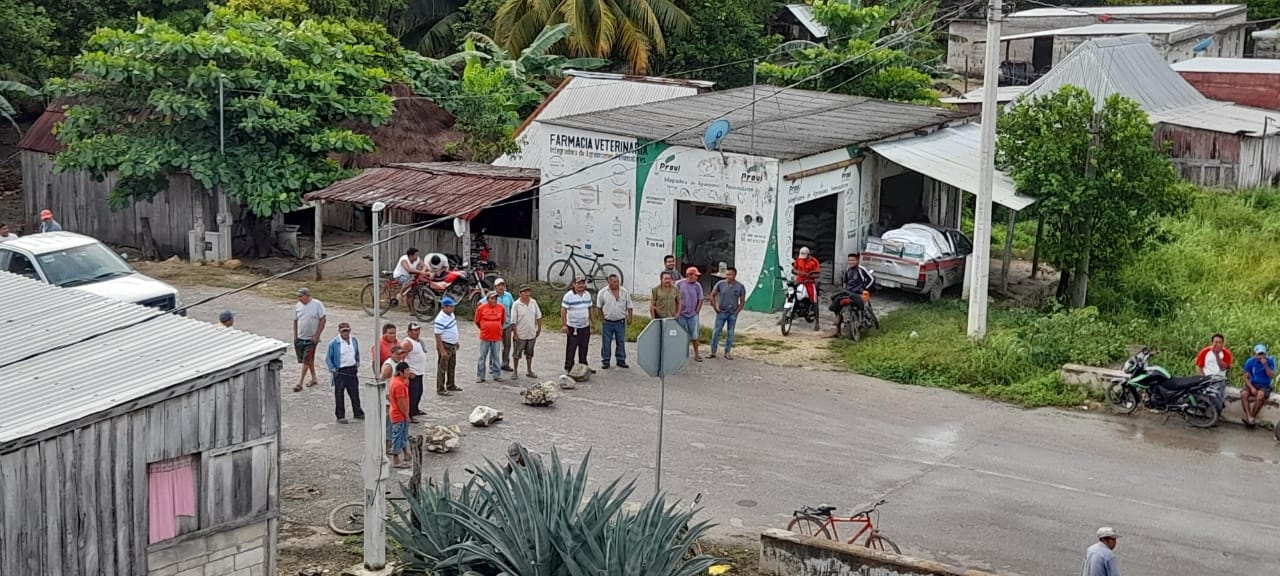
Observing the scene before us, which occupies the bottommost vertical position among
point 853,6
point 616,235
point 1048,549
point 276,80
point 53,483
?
point 1048,549

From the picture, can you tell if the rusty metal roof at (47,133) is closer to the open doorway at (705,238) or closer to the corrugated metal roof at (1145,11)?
the open doorway at (705,238)

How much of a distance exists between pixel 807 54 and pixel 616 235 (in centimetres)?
1112

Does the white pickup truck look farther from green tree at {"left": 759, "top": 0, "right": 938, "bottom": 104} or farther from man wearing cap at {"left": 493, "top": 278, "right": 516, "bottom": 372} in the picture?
green tree at {"left": 759, "top": 0, "right": 938, "bottom": 104}

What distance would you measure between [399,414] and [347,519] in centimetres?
155

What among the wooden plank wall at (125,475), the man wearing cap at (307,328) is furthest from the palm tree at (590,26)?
the wooden plank wall at (125,475)

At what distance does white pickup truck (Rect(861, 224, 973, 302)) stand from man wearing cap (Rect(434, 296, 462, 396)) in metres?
8.44

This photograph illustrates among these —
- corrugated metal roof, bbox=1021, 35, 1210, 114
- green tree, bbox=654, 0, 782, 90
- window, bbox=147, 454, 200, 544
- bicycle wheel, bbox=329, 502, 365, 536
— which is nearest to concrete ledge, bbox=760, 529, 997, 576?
bicycle wheel, bbox=329, 502, 365, 536

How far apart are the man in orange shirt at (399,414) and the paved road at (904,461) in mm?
422

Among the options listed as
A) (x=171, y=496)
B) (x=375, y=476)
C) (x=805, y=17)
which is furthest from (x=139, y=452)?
(x=805, y=17)

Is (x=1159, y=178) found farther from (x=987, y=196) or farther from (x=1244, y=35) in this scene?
(x=1244, y=35)

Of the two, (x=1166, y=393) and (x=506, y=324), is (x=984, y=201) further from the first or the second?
(x=506, y=324)

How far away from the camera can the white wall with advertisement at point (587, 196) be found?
24.7m

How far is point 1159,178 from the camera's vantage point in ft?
74.0

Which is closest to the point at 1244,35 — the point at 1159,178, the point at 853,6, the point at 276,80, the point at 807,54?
the point at 853,6
